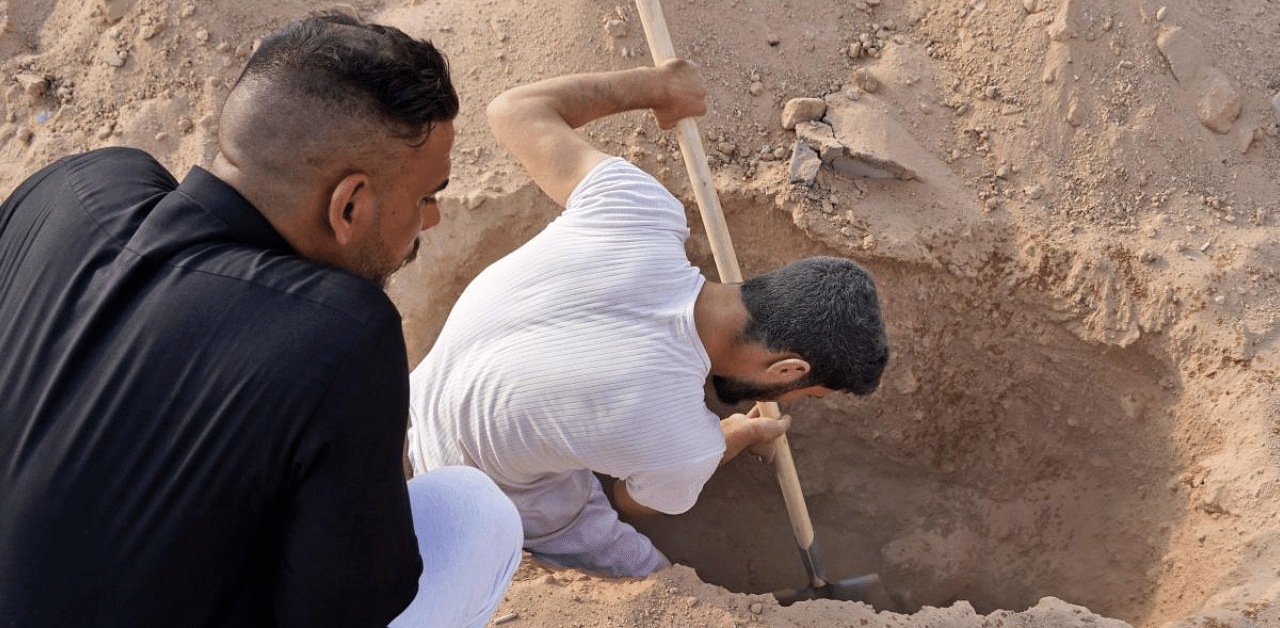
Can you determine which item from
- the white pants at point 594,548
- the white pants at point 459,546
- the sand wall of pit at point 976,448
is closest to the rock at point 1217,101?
the sand wall of pit at point 976,448

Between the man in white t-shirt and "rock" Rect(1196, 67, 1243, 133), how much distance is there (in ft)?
5.37

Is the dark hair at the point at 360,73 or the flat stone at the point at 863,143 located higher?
the dark hair at the point at 360,73

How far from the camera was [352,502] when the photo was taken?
1380mm

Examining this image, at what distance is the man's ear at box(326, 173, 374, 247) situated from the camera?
1.52 m

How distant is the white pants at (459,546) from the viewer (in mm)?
1805

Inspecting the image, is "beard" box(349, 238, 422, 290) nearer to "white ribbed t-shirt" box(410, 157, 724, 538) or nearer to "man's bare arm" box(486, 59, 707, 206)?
"white ribbed t-shirt" box(410, 157, 724, 538)

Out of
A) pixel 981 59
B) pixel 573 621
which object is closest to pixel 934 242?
pixel 981 59

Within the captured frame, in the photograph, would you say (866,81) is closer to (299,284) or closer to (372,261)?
(372,261)

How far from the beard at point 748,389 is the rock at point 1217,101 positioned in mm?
1837

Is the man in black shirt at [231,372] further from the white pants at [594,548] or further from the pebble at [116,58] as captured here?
the pebble at [116,58]

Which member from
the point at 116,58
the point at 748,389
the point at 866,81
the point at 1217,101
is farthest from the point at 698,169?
the point at 116,58

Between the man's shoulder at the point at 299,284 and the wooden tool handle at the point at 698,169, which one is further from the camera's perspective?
the wooden tool handle at the point at 698,169

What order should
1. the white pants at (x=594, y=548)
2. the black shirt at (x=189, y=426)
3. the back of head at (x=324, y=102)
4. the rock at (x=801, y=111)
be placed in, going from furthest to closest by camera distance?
the rock at (x=801, y=111)
the white pants at (x=594, y=548)
the back of head at (x=324, y=102)
the black shirt at (x=189, y=426)

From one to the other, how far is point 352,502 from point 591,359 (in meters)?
0.82
